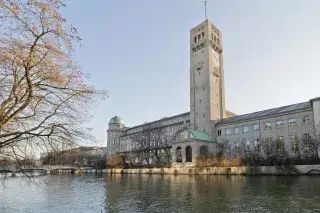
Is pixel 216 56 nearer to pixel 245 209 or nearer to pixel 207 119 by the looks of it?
pixel 207 119

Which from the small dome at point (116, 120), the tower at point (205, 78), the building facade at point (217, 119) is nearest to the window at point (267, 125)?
the building facade at point (217, 119)

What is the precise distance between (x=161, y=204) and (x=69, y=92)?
14468 mm

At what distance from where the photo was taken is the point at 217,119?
84.6 metres

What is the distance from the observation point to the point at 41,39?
8.42m

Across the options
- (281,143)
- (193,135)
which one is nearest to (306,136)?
(281,143)

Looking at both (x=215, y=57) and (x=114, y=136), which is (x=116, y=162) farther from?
(x=114, y=136)

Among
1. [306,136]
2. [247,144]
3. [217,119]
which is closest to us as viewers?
[306,136]

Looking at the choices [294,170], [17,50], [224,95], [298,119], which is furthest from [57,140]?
[224,95]

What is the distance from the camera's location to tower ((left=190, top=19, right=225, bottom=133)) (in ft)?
276

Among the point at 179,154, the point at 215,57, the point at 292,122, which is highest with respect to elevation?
the point at 215,57

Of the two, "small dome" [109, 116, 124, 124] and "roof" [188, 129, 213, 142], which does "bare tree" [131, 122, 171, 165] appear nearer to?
"roof" [188, 129, 213, 142]

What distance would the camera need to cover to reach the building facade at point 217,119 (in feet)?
211

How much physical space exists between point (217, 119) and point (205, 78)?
43.0 ft

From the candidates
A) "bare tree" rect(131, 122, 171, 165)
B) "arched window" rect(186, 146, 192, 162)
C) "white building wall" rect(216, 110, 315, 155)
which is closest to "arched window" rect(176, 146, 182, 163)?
"arched window" rect(186, 146, 192, 162)
